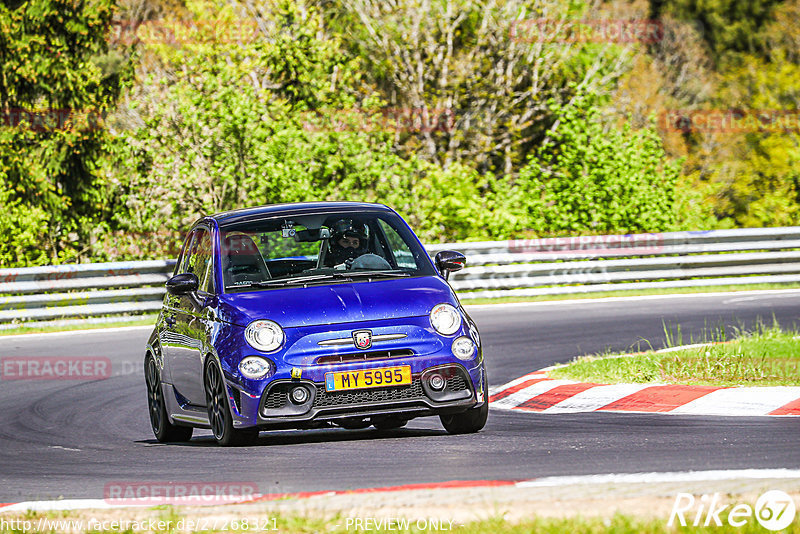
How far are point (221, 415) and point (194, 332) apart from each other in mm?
718

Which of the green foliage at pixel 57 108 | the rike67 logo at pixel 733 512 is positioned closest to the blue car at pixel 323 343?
the rike67 logo at pixel 733 512

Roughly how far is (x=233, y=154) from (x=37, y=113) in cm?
469

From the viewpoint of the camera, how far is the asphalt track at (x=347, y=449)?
269 inches

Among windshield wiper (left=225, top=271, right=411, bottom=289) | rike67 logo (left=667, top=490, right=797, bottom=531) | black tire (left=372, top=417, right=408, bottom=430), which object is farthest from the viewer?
windshield wiper (left=225, top=271, right=411, bottom=289)

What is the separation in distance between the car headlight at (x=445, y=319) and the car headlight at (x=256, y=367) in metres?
1.05

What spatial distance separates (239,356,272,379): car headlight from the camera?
8.01m

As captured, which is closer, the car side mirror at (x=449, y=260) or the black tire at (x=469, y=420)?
the black tire at (x=469, y=420)

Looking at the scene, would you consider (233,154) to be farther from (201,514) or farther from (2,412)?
(201,514)

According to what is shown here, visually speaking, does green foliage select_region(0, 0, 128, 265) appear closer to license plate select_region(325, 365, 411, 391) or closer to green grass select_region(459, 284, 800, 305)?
green grass select_region(459, 284, 800, 305)

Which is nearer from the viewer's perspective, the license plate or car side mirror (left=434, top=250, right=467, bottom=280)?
the license plate

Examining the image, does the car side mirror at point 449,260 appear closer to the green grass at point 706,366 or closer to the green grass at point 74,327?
the green grass at point 706,366

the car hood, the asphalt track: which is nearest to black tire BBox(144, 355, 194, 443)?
the asphalt track

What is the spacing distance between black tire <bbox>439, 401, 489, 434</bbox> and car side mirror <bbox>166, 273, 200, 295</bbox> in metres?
1.95

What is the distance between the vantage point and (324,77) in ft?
113
